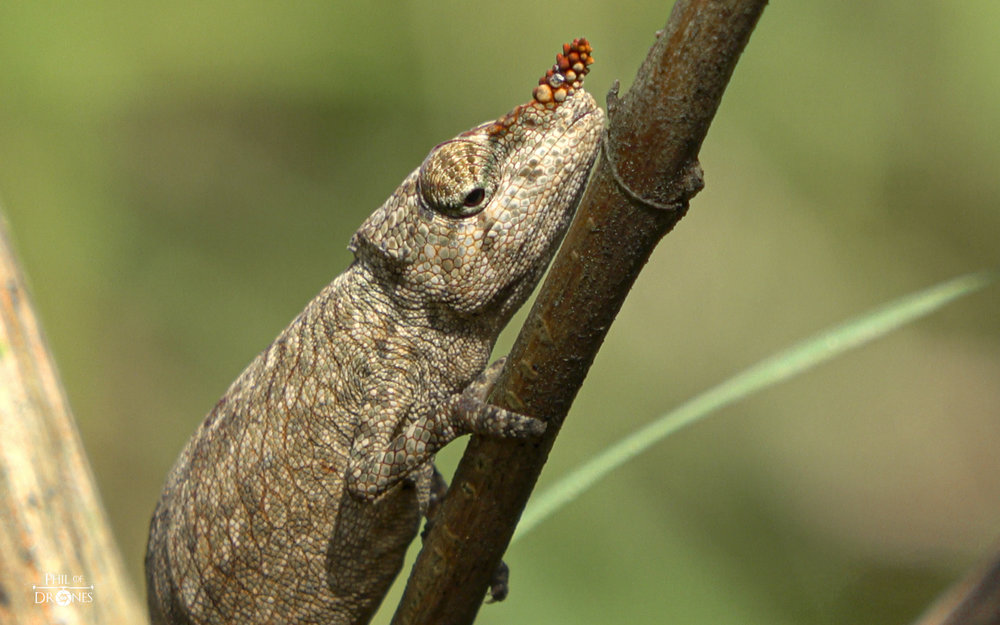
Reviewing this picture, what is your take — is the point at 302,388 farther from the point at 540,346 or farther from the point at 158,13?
the point at 158,13

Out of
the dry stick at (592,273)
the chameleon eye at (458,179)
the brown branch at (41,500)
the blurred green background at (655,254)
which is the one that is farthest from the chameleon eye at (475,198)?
the blurred green background at (655,254)

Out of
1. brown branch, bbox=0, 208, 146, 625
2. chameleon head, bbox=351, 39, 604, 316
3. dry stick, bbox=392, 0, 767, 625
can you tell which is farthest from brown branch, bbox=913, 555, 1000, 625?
brown branch, bbox=0, 208, 146, 625

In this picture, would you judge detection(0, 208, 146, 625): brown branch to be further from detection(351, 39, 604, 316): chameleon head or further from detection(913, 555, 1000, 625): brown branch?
detection(913, 555, 1000, 625): brown branch

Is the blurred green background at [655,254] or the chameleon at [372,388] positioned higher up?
the blurred green background at [655,254]

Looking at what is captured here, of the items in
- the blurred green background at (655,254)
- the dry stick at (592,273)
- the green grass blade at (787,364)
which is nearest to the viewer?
the dry stick at (592,273)

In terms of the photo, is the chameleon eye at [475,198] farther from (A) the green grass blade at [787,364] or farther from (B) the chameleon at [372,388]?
(A) the green grass blade at [787,364]

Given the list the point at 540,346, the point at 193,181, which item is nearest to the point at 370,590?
the point at 540,346

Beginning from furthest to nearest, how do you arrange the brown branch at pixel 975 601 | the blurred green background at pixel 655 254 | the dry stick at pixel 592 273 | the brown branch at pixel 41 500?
1. the blurred green background at pixel 655 254
2. the brown branch at pixel 41 500
3. the dry stick at pixel 592 273
4. the brown branch at pixel 975 601
